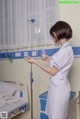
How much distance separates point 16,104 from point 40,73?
0.49 m

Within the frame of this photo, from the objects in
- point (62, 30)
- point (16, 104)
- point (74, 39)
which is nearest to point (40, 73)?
point (16, 104)

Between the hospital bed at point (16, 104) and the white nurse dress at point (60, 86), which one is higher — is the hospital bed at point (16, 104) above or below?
below

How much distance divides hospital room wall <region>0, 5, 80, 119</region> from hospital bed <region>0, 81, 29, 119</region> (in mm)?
114

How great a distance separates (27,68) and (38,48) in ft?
1.08

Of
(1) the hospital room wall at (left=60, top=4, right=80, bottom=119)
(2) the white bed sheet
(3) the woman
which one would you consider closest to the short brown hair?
(3) the woman

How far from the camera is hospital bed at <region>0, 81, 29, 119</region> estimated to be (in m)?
1.97

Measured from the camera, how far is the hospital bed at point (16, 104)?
197cm

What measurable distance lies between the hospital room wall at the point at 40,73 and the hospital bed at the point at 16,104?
114 millimetres

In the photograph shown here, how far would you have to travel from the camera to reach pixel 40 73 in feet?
7.82

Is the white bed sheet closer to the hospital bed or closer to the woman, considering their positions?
the hospital bed

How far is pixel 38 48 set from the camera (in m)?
2.34

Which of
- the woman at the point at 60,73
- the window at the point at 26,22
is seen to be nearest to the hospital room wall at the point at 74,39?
the window at the point at 26,22

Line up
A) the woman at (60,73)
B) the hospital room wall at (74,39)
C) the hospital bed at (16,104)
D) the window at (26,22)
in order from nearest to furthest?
1. the woman at (60,73)
2. the hospital bed at (16,104)
3. the hospital room wall at (74,39)
4. the window at (26,22)

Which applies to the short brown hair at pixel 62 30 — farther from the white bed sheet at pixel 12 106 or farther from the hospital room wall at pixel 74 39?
the white bed sheet at pixel 12 106
